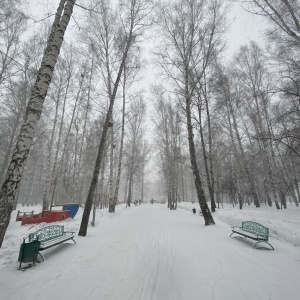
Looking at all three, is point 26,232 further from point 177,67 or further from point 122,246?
point 177,67

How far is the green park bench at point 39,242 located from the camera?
397 centimetres

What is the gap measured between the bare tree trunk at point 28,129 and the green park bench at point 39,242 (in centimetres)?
113

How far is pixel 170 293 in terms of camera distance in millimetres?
2977

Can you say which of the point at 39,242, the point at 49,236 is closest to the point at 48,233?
the point at 49,236

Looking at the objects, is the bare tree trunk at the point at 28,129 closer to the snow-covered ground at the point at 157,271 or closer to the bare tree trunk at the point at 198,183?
the snow-covered ground at the point at 157,271

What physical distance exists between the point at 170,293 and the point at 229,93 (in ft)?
58.9

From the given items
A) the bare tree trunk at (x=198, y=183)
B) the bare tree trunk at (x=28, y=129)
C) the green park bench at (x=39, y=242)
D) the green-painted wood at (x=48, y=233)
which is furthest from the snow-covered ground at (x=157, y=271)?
the bare tree trunk at (x=198, y=183)

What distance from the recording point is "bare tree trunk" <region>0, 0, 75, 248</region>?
3.19 meters

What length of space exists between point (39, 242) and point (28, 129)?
9.76 ft

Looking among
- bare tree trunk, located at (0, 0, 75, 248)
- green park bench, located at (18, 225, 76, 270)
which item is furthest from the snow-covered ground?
bare tree trunk, located at (0, 0, 75, 248)

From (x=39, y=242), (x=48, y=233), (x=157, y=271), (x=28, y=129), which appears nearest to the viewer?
(x=28, y=129)

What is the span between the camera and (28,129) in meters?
3.62

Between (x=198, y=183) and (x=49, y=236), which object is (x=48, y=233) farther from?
(x=198, y=183)

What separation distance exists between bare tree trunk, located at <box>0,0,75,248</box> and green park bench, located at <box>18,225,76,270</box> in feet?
3.69
